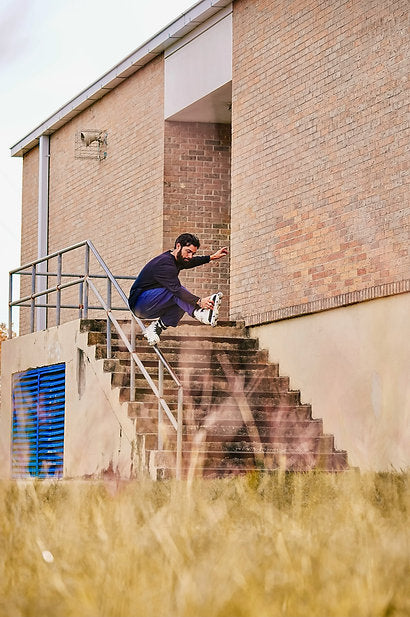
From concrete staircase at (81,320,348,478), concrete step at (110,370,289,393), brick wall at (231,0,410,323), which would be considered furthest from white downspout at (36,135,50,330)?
concrete step at (110,370,289,393)

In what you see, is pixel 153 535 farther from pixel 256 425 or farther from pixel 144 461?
pixel 256 425

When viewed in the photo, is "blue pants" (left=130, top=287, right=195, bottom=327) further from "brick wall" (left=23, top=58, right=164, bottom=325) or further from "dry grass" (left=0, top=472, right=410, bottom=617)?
"dry grass" (left=0, top=472, right=410, bottom=617)

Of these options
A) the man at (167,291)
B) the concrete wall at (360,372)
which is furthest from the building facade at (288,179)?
the man at (167,291)

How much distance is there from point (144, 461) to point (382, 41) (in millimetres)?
4867

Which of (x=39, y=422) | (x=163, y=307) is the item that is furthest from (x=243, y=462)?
(x=39, y=422)

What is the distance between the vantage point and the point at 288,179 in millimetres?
13734

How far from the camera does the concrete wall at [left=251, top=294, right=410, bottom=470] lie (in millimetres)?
11234

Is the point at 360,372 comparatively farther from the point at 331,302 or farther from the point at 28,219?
the point at 28,219

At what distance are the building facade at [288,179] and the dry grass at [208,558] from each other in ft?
10.9

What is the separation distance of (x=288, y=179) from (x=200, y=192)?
3.72 meters

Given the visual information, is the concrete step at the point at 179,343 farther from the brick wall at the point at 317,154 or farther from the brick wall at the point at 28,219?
the brick wall at the point at 28,219

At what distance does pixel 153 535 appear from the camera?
15.2 ft

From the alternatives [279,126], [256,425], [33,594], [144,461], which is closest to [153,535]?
[33,594]

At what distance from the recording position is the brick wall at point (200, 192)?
676 inches
